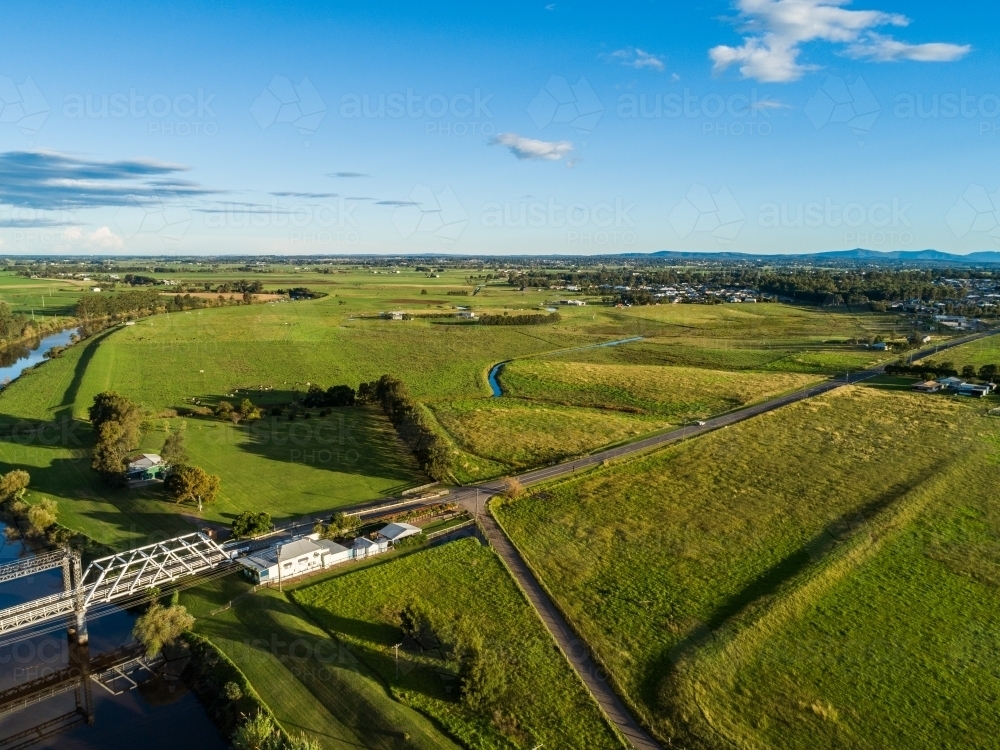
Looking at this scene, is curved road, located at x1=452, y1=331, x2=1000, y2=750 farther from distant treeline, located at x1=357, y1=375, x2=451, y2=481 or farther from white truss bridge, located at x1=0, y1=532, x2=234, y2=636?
white truss bridge, located at x1=0, y1=532, x2=234, y2=636

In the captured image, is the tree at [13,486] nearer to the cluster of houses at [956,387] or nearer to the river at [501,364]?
the river at [501,364]

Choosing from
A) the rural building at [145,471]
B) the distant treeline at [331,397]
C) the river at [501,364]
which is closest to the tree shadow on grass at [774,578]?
the rural building at [145,471]

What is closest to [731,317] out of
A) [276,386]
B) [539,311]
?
[539,311]

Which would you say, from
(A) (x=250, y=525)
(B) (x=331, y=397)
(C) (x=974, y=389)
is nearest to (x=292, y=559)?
(A) (x=250, y=525)

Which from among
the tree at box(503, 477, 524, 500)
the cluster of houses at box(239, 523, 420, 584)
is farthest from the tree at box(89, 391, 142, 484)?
the tree at box(503, 477, 524, 500)

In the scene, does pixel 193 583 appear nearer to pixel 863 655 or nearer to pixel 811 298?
pixel 863 655
